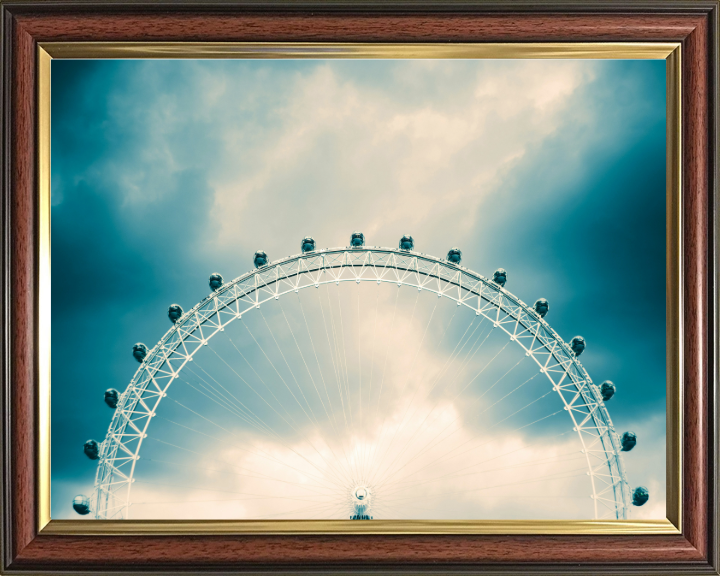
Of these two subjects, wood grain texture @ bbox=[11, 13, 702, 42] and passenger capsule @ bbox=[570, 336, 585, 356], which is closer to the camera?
wood grain texture @ bbox=[11, 13, 702, 42]

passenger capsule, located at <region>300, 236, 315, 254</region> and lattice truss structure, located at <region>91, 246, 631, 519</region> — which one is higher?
passenger capsule, located at <region>300, 236, 315, 254</region>

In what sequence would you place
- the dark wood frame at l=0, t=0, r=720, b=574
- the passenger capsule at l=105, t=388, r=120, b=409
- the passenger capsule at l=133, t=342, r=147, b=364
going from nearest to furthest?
1. the dark wood frame at l=0, t=0, r=720, b=574
2. the passenger capsule at l=105, t=388, r=120, b=409
3. the passenger capsule at l=133, t=342, r=147, b=364

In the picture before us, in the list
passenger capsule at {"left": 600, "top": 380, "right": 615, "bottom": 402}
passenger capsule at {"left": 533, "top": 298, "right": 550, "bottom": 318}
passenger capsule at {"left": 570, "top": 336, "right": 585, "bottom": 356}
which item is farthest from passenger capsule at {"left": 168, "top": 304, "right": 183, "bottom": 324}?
passenger capsule at {"left": 600, "top": 380, "right": 615, "bottom": 402}

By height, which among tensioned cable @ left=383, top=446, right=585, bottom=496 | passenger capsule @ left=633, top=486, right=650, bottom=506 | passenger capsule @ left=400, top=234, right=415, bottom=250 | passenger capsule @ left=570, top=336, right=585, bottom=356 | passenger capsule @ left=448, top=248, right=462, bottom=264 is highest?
passenger capsule @ left=400, top=234, right=415, bottom=250

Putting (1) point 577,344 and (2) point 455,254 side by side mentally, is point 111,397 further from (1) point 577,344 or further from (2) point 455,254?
(1) point 577,344

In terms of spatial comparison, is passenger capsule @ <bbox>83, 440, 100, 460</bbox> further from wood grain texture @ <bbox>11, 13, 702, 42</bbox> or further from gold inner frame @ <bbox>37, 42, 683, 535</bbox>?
wood grain texture @ <bbox>11, 13, 702, 42</bbox>

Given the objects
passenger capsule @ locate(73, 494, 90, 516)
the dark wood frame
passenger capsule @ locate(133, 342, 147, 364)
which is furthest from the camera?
passenger capsule @ locate(133, 342, 147, 364)
